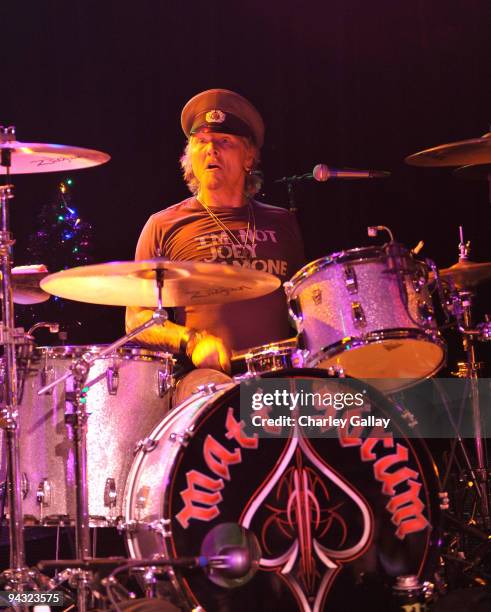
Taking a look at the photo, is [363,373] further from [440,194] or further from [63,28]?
[63,28]

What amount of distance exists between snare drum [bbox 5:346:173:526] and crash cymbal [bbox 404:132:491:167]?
1.64m

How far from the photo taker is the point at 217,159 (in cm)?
485

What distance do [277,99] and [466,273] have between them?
66.0 inches

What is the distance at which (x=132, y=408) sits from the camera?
3.88 m

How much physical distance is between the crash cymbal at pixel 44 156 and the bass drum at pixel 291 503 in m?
1.14

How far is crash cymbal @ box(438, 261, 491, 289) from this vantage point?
15.3ft

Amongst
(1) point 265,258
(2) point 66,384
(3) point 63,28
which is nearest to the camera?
(2) point 66,384

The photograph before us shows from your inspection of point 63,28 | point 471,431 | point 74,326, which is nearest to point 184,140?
Answer: point 63,28

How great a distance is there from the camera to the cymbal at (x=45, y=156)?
375 centimetres

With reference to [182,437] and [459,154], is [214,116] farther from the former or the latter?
[182,437]

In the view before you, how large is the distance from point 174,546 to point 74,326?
250 centimetres

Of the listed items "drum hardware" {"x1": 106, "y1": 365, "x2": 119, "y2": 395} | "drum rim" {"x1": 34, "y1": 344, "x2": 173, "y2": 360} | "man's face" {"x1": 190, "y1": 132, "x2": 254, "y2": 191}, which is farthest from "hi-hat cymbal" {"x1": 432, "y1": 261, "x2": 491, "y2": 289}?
"drum hardware" {"x1": 106, "y1": 365, "x2": 119, "y2": 395}

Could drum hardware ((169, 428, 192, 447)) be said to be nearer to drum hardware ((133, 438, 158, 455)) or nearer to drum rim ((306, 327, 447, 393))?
drum hardware ((133, 438, 158, 455))

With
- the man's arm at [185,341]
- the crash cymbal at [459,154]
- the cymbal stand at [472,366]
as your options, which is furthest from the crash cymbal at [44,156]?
the cymbal stand at [472,366]
